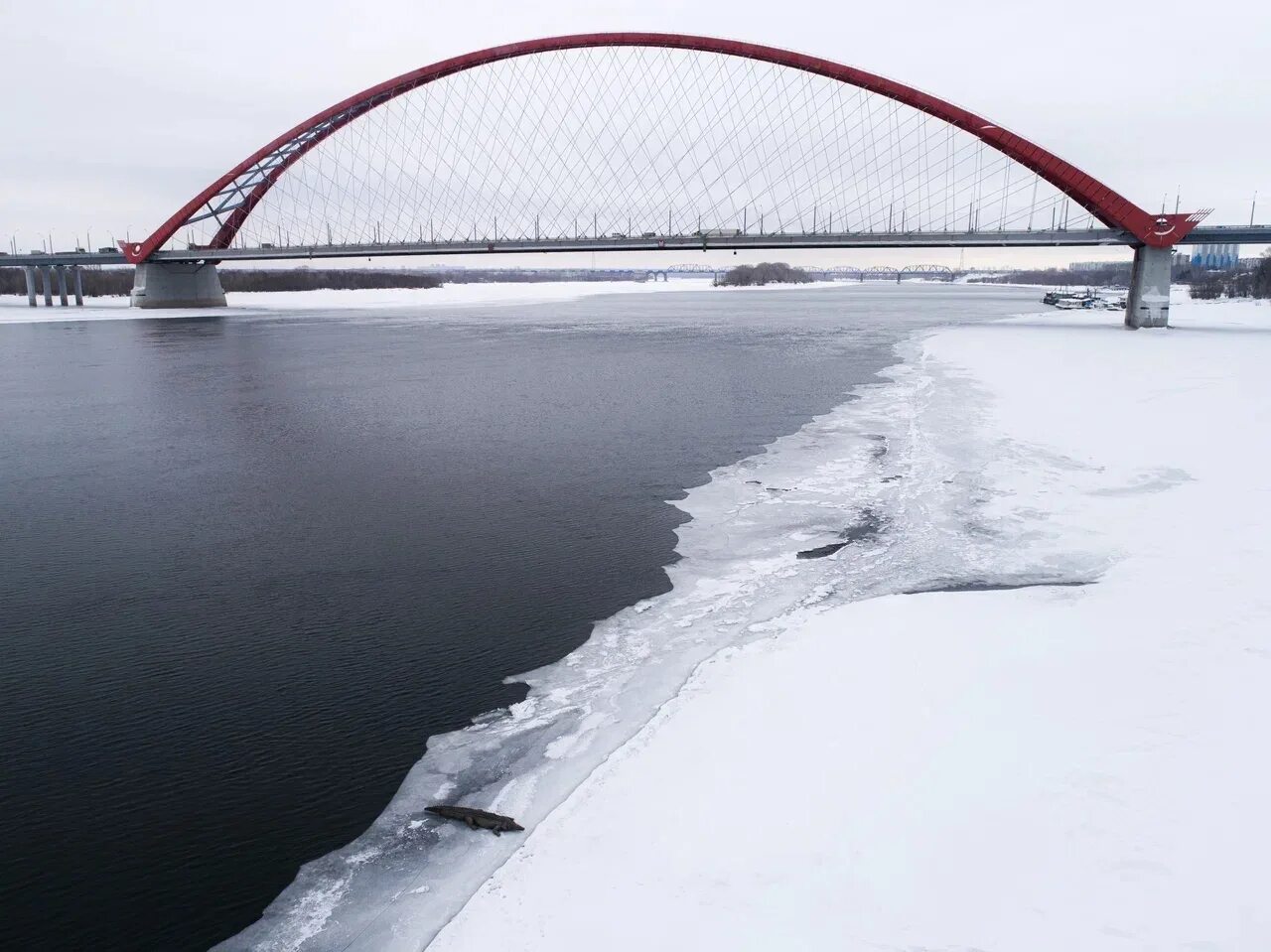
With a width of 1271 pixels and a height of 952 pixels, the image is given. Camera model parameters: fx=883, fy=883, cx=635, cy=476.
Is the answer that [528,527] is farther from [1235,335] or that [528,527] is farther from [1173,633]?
[1235,335]

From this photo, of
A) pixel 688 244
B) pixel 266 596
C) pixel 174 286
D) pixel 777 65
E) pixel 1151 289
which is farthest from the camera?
pixel 174 286

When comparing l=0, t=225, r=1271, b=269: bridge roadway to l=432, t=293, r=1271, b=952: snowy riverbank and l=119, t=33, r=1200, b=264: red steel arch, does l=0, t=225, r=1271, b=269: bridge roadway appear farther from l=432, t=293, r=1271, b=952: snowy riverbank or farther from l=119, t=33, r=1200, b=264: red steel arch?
l=432, t=293, r=1271, b=952: snowy riverbank

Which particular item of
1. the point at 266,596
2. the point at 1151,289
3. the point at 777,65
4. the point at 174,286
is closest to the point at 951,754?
the point at 266,596

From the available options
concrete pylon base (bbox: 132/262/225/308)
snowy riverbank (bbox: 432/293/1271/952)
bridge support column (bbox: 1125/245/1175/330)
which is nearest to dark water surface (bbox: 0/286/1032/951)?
snowy riverbank (bbox: 432/293/1271/952)

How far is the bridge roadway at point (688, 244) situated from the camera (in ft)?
159

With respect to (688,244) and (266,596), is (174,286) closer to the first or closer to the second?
(688,244)

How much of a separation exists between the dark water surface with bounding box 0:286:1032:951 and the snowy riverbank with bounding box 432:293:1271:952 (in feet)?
4.41

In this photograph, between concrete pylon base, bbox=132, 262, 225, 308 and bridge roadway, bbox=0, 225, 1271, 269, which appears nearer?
bridge roadway, bbox=0, 225, 1271, 269

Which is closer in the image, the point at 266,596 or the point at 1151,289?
the point at 266,596

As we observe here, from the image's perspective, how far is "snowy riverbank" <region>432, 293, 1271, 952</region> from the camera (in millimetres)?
3797

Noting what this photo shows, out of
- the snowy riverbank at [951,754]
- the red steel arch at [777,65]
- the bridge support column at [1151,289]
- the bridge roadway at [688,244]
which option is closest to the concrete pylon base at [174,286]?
the bridge roadway at [688,244]

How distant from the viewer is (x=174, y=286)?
76.4 metres

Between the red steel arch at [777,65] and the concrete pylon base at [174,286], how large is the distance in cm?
556

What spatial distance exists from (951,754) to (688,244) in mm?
56256
